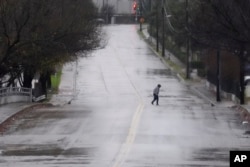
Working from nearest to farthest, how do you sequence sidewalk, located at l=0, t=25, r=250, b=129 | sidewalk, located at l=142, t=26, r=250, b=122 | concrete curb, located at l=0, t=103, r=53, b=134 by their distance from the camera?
concrete curb, located at l=0, t=103, r=53, b=134 < sidewalk, located at l=0, t=25, r=250, b=129 < sidewalk, located at l=142, t=26, r=250, b=122

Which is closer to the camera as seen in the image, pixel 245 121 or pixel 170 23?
pixel 245 121

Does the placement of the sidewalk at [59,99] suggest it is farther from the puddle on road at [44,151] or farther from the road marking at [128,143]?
the puddle on road at [44,151]

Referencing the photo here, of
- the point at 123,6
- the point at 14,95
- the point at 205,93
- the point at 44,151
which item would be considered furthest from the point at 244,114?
the point at 123,6

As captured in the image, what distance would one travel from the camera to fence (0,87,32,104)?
42534mm

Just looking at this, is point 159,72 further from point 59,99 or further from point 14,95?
point 14,95

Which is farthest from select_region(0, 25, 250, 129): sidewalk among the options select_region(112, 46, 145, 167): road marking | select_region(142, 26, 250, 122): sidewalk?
select_region(112, 46, 145, 167): road marking

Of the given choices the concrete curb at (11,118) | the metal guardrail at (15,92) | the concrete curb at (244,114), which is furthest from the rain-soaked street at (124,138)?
the metal guardrail at (15,92)

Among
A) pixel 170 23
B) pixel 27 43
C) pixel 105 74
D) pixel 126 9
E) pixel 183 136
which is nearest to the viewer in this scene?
pixel 183 136

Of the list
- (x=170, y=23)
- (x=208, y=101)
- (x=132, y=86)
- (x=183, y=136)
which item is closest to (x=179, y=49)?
(x=170, y=23)

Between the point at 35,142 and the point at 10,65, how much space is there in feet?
71.3

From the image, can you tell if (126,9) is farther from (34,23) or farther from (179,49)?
(34,23)

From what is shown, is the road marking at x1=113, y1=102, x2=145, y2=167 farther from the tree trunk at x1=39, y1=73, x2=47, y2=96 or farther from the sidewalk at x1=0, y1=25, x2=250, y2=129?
the tree trunk at x1=39, y1=73, x2=47, y2=96

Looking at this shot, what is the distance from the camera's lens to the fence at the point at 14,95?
140 ft

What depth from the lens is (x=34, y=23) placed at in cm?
4381
